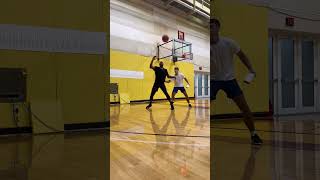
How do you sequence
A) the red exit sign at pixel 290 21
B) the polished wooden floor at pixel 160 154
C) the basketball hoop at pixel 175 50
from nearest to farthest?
1. the polished wooden floor at pixel 160 154
2. the red exit sign at pixel 290 21
3. the basketball hoop at pixel 175 50

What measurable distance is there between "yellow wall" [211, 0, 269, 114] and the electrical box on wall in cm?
403

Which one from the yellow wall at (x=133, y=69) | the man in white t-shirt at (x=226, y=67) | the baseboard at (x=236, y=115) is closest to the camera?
the man in white t-shirt at (x=226, y=67)

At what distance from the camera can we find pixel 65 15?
18.5 feet

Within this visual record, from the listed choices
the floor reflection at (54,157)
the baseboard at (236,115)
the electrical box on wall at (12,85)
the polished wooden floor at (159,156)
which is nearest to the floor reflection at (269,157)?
the polished wooden floor at (159,156)

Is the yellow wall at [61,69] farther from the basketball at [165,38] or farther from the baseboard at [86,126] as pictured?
the basketball at [165,38]

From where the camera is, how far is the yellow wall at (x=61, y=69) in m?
5.28

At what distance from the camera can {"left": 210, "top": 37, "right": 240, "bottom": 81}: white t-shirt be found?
450 cm

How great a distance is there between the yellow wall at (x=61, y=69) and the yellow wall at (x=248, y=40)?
114 inches

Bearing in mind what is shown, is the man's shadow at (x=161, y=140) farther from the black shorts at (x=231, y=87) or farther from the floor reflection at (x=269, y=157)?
the black shorts at (x=231, y=87)

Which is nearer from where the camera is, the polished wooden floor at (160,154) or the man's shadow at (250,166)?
the man's shadow at (250,166)

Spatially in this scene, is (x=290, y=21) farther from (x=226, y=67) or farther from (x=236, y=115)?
(x=226, y=67)

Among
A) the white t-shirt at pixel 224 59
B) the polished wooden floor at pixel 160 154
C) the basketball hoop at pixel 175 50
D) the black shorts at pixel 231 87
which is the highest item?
the basketball hoop at pixel 175 50

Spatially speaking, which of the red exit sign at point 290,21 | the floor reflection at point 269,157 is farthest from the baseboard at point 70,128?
the red exit sign at point 290,21

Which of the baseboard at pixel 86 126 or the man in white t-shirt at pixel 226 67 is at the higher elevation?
the man in white t-shirt at pixel 226 67
